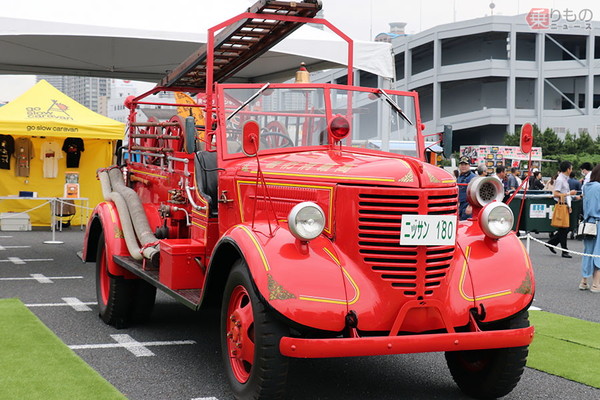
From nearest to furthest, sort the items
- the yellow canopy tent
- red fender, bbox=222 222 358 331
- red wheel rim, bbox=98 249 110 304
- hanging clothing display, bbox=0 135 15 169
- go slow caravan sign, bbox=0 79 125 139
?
red fender, bbox=222 222 358 331 → red wheel rim, bbox=98 249 110 304 → go slow caravan sign, bbox=0 79 125 139 → the yellow canopy tent → hanging clothing display, bbox=0 135 15 169

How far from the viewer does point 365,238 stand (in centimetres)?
461

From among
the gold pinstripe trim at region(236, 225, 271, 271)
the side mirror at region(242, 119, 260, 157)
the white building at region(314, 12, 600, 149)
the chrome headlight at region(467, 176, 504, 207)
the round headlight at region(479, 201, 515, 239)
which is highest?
the white building at region(314, 12, 600, 149)

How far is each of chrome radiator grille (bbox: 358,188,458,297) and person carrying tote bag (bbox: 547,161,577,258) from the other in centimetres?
1040

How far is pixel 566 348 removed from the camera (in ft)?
21.9

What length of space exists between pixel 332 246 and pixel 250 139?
34.8 inches

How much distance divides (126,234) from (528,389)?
392cm

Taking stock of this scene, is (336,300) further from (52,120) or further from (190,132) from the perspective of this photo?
(52,120)

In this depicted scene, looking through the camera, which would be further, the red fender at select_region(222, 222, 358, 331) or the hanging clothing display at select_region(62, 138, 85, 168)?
the hanging clothing display at select_region(62, 138, 85, 168)

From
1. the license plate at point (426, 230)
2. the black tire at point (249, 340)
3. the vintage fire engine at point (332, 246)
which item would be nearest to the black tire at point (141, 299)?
the vintage fire engine at point (332, 246)

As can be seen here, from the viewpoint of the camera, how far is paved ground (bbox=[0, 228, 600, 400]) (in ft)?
17.3

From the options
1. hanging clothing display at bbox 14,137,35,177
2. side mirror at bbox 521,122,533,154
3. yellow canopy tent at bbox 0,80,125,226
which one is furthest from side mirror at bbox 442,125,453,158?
hanging clothing display at bbox 14,137,35,177

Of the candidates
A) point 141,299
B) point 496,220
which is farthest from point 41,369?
point 496,220

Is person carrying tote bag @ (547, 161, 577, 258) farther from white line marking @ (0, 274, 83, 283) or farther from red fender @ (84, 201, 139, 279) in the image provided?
red fender @ (84, 201, 139, 279)

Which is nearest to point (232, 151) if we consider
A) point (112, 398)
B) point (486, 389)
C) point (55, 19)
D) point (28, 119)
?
point (112, 398)
